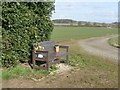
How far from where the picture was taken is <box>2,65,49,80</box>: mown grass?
8.88m

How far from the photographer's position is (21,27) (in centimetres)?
972

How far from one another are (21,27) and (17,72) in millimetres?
1537

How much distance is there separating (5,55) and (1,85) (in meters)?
1.56

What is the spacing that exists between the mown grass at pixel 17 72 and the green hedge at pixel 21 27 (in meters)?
0.28

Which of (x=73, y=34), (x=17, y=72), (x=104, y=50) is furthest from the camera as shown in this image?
(x=73, y=34)

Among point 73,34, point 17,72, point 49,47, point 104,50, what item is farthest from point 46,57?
point 73,34

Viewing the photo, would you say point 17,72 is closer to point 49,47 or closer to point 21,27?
point 21,27

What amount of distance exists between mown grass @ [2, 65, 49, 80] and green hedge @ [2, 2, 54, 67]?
282 millimetres

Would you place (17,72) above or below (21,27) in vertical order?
below

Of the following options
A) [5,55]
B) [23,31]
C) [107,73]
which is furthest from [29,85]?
[107,73]

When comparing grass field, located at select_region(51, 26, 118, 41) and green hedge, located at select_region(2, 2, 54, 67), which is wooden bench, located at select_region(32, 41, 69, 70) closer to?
green hedge, located at select_region(2, 2, 54, 67)

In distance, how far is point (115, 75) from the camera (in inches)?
375

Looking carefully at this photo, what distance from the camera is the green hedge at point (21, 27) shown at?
30.8 feet

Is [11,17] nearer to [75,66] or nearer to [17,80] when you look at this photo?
[17,80]
